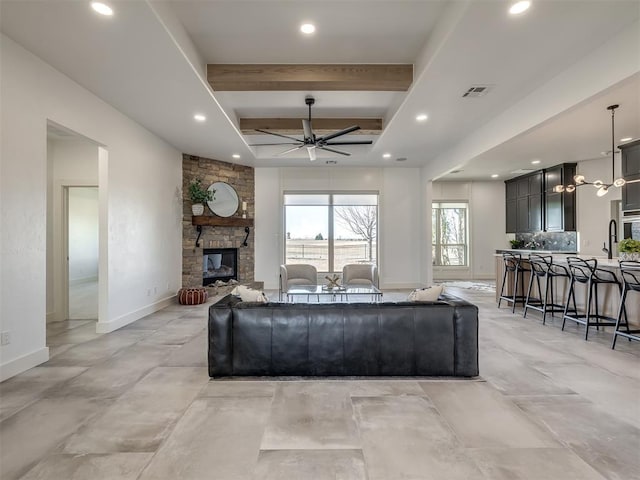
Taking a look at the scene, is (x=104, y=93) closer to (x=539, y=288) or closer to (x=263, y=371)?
(x=263, y=371)

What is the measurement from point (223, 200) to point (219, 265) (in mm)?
1490

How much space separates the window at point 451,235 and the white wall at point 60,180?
864 centimetres

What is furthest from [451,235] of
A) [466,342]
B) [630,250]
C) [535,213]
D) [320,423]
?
[320,423]

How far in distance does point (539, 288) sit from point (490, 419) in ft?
13.9

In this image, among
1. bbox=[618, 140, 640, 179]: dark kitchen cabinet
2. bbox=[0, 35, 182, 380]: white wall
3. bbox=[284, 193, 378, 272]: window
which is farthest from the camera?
bbox=[284, 193, 378, 272]: window

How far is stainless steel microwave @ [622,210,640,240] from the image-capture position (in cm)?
579

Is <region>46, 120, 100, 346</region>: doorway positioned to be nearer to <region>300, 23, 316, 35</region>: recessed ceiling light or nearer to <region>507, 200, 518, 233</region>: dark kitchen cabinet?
<region>300, 23, 316, 35</region>: recessed ceiling light

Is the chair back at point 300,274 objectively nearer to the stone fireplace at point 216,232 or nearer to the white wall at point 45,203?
the stone fireplace at point 216,232

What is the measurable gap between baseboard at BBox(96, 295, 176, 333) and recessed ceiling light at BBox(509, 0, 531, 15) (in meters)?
5.43

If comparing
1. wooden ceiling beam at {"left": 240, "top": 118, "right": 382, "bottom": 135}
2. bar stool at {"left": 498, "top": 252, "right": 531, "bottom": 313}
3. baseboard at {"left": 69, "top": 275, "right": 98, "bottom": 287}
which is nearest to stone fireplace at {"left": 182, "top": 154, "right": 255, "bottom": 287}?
wooden ceiling beam at {"left": 240, "top": 118, "right": 382, "bottom": 135}

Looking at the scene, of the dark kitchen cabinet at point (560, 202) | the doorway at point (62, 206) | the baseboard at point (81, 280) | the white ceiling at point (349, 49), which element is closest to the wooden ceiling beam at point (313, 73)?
the white ceiling at point (349, 49)

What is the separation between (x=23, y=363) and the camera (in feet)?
9.98

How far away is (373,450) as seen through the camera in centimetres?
186

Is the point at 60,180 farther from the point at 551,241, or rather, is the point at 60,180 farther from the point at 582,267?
the point at 551,241
